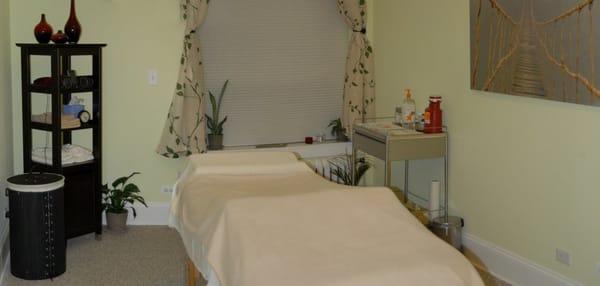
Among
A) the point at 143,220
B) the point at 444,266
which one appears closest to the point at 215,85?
the point at 143,220

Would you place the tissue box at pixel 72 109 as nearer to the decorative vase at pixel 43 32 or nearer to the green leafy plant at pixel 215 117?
the decorative vase at pixel 43 32

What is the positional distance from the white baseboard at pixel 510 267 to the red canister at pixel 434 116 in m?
0.68

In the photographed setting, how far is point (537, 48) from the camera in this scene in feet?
12.7

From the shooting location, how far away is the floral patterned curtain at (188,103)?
16.8 feet

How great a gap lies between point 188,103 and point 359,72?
4.25 feet

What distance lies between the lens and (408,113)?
4.91m

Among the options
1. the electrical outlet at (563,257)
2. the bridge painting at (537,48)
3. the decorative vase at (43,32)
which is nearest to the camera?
the bridge painting at (537,48)

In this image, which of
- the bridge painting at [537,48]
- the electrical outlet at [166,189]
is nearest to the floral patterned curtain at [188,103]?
the electrical outlet at [166,189]

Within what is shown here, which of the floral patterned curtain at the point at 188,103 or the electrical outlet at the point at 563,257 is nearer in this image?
the electrical outlet at the point at 563,257

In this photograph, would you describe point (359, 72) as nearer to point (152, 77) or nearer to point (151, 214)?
point (152, 77)

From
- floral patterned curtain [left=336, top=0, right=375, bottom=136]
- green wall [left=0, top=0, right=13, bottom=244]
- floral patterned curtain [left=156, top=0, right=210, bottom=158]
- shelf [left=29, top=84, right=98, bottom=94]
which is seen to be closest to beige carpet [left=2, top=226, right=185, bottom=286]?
green wall [left=0, top=0, right=13, bottom=244]

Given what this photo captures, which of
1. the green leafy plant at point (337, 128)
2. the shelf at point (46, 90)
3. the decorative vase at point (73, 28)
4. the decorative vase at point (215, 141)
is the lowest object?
the decorative vase at point (215, 141)

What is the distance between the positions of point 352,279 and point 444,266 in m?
0.35

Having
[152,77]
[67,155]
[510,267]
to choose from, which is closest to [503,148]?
[510,267]
